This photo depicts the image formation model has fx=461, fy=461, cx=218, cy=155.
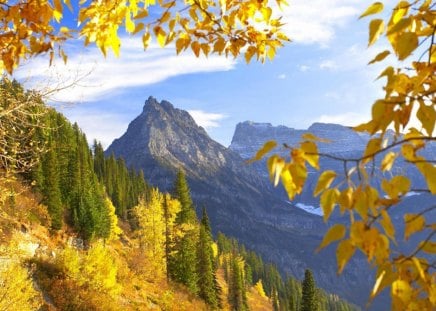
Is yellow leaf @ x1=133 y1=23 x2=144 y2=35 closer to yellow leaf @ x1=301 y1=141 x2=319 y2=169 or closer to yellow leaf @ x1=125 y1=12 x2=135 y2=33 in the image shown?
yellow leaf @ x1=125 y1=12 x2=135 y2=33

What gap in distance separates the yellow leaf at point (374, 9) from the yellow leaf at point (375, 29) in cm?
3

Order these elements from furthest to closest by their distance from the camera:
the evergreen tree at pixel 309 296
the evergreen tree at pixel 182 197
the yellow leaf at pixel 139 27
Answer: the evergreen tree at pixel 182 197
the evergreen tree at pixel 309 296
the yellow leaf at pixel 139 27

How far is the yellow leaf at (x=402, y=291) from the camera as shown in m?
1.63

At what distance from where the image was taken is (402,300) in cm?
163

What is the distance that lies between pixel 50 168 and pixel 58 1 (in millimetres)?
52991

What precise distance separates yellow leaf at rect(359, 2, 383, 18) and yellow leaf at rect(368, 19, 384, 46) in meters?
0.03

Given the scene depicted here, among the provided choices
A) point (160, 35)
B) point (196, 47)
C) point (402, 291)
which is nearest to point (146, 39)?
A: point (160, 35)

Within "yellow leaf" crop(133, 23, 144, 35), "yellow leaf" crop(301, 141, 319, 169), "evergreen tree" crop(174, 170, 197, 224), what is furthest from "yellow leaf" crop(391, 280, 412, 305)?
"evergreen tree" crop(174, 170, 197, 224)

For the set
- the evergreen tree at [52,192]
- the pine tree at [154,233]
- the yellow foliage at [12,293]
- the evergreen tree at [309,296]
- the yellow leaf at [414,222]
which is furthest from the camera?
the evergreen tree at [52,192]

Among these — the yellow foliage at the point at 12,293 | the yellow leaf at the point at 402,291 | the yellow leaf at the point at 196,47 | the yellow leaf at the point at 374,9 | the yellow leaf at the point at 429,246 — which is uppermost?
the yellow leaf at the point at 374,9

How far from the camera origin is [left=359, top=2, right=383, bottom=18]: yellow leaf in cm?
171

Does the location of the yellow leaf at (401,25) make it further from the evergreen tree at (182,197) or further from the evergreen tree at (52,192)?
the evergreen tree at (182,197)

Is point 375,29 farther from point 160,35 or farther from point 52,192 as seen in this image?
point 52,192

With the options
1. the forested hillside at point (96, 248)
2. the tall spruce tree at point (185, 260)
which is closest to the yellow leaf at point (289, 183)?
the forested hillside at point (96, 248)
